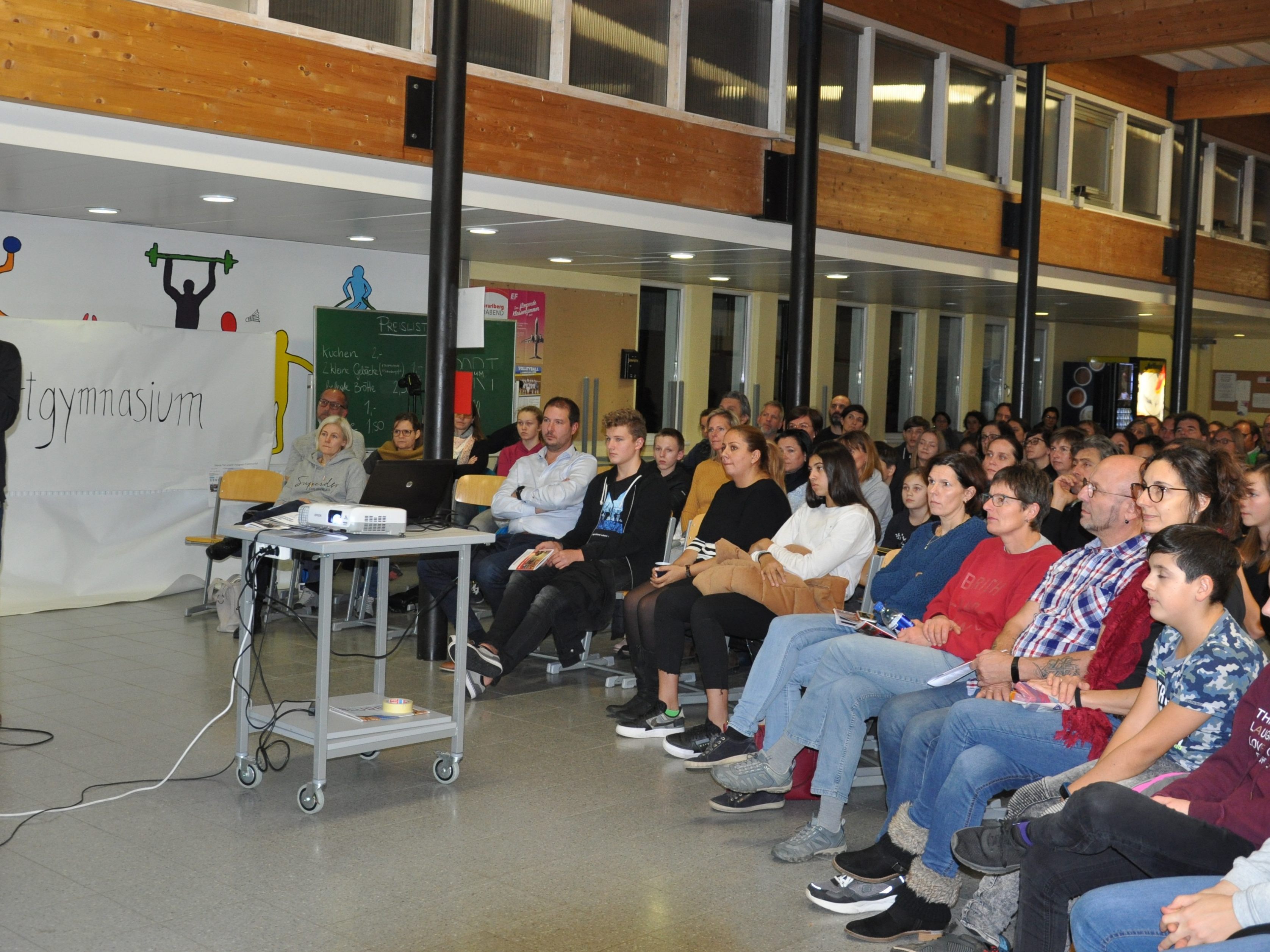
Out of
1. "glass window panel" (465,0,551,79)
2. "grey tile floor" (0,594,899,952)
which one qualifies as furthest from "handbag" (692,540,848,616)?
"glass window panel" (465,0,551,79)

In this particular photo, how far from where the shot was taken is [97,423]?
771 centimetres

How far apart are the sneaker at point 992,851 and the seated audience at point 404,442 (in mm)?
5583

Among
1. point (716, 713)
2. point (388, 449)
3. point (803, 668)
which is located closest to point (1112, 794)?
point (803, 668)

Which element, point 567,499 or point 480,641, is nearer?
point 480,641

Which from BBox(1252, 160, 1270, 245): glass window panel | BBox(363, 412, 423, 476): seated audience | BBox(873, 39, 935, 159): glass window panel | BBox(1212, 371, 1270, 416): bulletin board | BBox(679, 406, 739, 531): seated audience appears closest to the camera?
BBox(679, 406, 739, 531): seated audience

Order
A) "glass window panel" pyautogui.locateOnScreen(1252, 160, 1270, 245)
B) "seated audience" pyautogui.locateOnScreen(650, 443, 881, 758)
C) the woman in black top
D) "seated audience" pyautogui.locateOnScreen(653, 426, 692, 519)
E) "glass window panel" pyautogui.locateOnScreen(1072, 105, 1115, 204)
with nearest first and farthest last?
"seated audience" pyautogui.locateOnScreen(650, 443, 881, 758) < the woman in black top < "seated audience" pyautogui.locateOnScreen(653, 426, 692, 519) < "glass window panel" pyautogui.locateOnScreen(1072, 105, 1115, 204) < "glass window panel" pyautogui.locateOnScreen(1252, 160, 1270, 245)

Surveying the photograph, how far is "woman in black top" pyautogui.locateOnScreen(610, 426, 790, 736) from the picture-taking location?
5207 mm

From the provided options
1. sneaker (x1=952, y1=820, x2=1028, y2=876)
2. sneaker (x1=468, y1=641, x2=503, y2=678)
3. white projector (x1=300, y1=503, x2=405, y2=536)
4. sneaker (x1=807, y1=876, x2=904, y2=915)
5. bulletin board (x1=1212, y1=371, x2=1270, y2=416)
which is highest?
bulletin board (x1=1212, y1=371, x2=1270, y2=416)

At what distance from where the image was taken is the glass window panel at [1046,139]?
1153cm

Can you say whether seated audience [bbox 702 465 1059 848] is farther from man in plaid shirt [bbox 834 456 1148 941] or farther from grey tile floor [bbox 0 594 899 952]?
grey tile floor [bbox 0 594 899 952]

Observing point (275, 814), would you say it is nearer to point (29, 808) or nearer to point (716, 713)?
point (29, 808)

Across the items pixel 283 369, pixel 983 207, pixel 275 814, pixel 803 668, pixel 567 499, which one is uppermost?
pixel 983 207

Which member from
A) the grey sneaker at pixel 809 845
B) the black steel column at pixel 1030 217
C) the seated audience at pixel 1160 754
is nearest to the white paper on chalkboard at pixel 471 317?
the grey sneaker at pixel 809 845

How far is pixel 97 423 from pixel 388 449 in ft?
5.96
